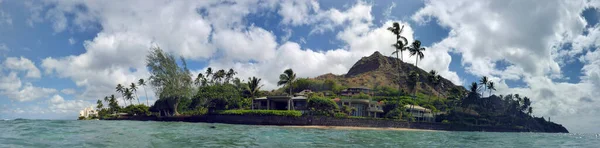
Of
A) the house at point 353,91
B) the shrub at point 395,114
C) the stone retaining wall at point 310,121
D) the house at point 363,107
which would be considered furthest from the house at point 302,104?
the house at point 353,91

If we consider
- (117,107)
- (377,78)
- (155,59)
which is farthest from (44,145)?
(377,78)

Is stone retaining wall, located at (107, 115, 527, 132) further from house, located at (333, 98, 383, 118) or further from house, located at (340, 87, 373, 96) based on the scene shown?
house, located at (340, 87, 373, 96)

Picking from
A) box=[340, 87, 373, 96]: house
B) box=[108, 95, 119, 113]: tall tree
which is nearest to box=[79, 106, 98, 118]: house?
box=[108, 95, 119, 113]: tall tree

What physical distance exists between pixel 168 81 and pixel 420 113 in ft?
173

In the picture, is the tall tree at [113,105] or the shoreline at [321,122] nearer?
the shoreline at [321,122]

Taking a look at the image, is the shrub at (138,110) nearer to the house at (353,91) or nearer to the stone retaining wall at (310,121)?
the stone retaining wall at (310,121)

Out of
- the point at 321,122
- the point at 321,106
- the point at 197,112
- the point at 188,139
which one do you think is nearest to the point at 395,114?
the point at 321,106

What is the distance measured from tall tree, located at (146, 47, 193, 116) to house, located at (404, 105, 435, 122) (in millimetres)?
45468

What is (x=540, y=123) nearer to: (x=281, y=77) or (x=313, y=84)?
(x=313, y=84)

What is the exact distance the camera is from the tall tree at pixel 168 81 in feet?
261

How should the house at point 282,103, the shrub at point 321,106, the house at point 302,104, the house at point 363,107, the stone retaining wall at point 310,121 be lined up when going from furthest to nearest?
the house at point 363,107
the house at point 302,104
the house at point 282,103
the shrub at point 321,106
the stone retaining wall at point 310,121

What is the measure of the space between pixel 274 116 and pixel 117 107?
5717 centimetres

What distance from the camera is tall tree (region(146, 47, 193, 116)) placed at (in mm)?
79625

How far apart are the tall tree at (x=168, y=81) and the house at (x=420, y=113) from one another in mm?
45468
